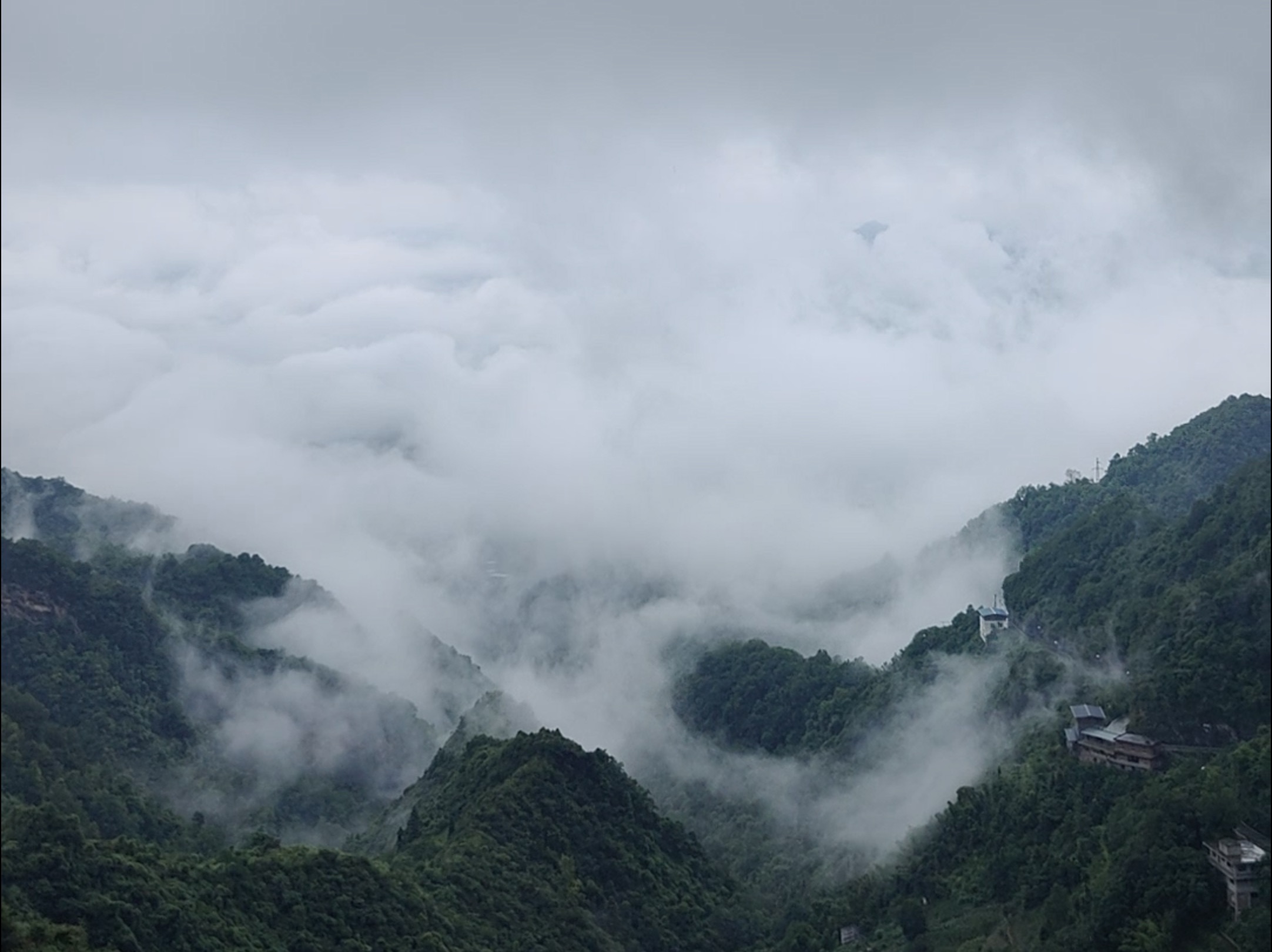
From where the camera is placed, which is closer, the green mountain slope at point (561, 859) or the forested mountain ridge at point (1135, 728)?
the forested mountain ridge at point (1135, 728)

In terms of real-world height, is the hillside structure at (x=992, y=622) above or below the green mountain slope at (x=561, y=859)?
above

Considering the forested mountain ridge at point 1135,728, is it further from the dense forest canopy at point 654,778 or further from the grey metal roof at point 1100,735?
the grey metal roof at point 1100,735

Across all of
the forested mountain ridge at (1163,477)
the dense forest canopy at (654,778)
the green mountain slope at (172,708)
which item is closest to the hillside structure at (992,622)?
the dense forest canopy at (654,778)

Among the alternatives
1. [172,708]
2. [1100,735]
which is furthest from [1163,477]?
[172,708]

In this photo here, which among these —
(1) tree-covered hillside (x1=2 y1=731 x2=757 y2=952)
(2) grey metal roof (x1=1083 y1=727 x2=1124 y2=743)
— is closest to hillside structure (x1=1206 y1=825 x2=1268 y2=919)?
(2) grey metal roof (x1=1083 y1=727 x2=1124 y2=743)

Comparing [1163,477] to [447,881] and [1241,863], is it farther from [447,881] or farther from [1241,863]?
[447,881]
